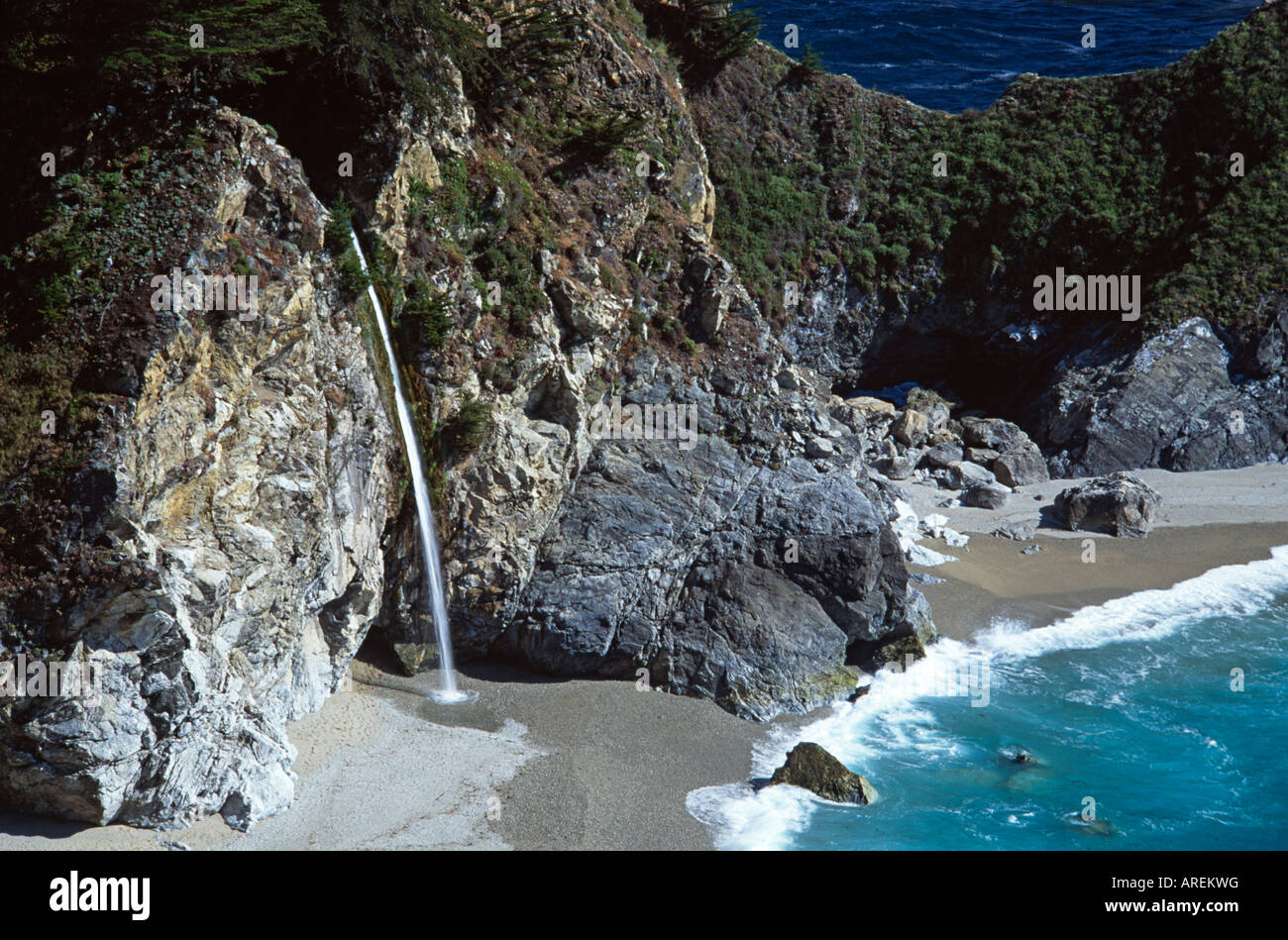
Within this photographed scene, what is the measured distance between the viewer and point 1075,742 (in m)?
22.3

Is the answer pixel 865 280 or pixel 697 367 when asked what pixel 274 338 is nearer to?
pixel 697 367

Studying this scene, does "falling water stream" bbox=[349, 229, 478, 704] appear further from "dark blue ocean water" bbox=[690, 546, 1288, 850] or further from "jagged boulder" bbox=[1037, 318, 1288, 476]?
"jagged boulder" bbox=[1037, 318, 1288, 476]

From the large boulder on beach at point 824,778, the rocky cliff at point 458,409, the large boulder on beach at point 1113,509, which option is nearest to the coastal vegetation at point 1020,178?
the rocky cliff at point 458,409

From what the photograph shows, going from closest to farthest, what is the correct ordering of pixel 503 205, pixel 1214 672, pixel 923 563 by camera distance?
1. pixel 503 205
2. pixel 1214 672
3. pixel 923 563

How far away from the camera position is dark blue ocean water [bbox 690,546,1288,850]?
1897 centimetres

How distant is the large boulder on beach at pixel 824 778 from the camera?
19578mm

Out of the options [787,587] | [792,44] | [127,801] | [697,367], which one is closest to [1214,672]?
[787,587]

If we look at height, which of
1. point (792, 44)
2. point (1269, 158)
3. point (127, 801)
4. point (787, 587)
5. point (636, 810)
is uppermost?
point (792, 44)

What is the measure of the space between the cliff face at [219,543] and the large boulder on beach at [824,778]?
9.36 meters

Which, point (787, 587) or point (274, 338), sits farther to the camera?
point (787, 587)

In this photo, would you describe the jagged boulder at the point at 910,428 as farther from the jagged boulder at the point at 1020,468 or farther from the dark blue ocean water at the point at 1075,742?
the dark blue ocean water at the point at 1075,742

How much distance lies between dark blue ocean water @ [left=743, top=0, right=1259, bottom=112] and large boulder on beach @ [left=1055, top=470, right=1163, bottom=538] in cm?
2471

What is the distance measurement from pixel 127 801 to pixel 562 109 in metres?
20.0

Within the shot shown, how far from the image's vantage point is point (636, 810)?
18.4 metres
